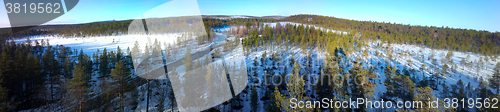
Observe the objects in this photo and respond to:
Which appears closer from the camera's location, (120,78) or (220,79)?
(120,78)

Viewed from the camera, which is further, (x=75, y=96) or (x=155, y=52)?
(x=155, y=52)

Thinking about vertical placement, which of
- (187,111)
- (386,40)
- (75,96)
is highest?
(386,40)

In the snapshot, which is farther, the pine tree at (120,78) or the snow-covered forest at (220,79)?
the snow-covered forest at (220,79)

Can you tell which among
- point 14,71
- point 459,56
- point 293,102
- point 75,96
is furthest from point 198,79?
point 459,56

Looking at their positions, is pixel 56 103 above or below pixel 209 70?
below

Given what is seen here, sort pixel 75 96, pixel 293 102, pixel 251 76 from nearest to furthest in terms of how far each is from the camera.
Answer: pixel 293 102 → pixel 75 96 → pixel 251 76

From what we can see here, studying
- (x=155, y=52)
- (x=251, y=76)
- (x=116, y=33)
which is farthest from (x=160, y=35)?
(x=251, y=76)

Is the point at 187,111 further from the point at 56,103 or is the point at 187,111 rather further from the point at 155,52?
the point at 155,52

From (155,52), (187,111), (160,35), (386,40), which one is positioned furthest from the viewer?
(386,40)

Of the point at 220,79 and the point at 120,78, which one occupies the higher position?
the point at 120,78

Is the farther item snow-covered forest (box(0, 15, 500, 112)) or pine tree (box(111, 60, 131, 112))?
snow-covered forest (box(0, 15, 500, 112))
